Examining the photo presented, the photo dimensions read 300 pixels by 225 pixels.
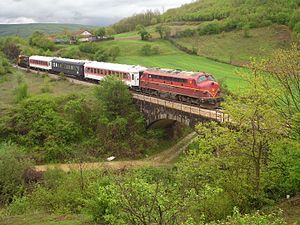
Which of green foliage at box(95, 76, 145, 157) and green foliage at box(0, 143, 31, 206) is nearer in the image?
green foliage at box(0, 143, 31, 206)

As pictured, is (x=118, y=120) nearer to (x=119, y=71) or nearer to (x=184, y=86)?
(x=119, y=71)

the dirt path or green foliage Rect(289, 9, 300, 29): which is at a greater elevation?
green foliage Rect(289, 9, 300, 29)

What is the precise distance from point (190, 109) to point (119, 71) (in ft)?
53.4

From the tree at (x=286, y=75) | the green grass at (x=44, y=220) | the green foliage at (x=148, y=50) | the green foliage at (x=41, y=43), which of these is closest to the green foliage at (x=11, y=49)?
the green foliage at (x=41, y=43)

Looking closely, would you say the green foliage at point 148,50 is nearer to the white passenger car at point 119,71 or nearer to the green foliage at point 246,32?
the green foliage at point 246,32

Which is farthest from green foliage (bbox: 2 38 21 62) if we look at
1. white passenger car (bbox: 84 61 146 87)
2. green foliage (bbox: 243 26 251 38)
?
green foliage (bbox: 243 26 251 38)

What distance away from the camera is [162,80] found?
150 ft

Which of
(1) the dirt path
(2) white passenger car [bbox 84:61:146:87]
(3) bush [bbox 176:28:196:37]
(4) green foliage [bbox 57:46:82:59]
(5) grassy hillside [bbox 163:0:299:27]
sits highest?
(5) grassy hillside [bbox 163:0:299:27]

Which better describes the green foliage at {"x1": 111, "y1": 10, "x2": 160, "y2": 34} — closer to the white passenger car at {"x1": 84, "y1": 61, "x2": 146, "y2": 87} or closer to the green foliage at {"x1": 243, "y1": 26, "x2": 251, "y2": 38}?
the green foliage at {"x1": 243, "y1": 26, "x2": 251, "y2": 38}

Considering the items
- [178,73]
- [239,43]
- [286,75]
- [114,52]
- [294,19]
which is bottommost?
[178,73]

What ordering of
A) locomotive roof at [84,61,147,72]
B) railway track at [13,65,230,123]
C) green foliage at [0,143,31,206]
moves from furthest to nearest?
locomotive roof at [84,61,147,72] → railway track at [13,65,230,123] → green foliage at [0,143,31,206]

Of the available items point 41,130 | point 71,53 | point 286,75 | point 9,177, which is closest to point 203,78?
point 286,75

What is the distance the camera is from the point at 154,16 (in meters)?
145

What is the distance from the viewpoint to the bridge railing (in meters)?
35.1
